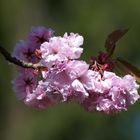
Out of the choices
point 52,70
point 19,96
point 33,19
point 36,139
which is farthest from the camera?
point 33,19

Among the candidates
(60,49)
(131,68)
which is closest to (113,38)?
A: (131,68)

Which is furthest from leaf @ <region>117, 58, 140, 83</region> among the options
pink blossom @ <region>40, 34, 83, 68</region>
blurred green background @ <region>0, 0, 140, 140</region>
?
blurred green background @ <region>0, 0, 140, 140</region>

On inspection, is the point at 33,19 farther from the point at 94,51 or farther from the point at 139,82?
the point at 139,82

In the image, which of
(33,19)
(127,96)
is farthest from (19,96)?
(33,19)

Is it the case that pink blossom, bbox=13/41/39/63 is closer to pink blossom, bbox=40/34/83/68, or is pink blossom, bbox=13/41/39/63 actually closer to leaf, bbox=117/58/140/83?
pink blossom, bbox=40/34/83/68

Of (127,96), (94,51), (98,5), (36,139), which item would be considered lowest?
(127,96)

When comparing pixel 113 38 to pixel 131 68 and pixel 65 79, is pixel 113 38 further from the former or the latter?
pixel 65 79

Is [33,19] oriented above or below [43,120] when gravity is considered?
above
